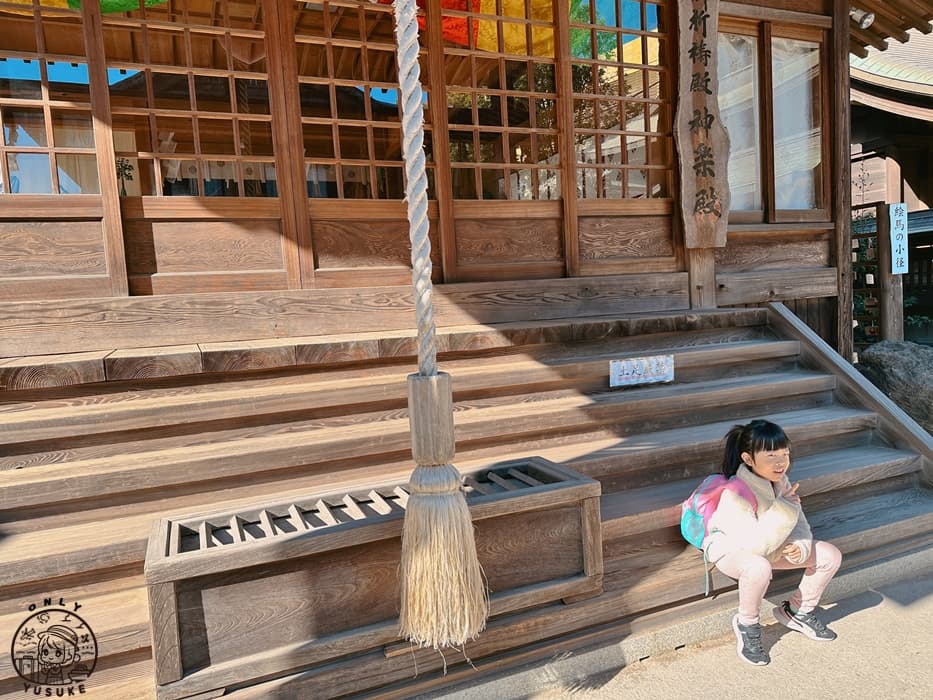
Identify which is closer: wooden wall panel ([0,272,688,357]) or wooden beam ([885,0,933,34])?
wooden wall panel ([0,272,688,357])

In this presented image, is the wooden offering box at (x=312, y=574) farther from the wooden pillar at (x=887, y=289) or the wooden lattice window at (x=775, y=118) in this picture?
the wooden pillar at (x=887, y=289)

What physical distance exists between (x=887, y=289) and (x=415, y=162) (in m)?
5.63

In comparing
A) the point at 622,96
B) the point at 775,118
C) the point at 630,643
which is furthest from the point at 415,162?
the point at 775,118

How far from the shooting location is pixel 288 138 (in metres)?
3.52

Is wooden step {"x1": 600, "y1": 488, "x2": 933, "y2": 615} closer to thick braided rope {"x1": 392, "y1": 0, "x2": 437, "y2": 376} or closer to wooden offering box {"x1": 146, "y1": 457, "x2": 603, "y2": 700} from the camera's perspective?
wooden offering box {"x1": 146, "y1": 457, "x2": 603, "y2": 700}

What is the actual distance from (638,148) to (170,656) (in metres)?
4.36

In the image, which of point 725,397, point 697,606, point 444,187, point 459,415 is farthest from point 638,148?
point 697,606

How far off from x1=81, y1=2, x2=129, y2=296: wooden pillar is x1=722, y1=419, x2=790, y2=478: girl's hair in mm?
3060

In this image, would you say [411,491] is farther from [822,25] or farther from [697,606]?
[822,25]

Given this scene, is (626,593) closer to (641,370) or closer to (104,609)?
(641,370)

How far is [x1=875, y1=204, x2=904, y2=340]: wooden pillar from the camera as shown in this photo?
221 inches

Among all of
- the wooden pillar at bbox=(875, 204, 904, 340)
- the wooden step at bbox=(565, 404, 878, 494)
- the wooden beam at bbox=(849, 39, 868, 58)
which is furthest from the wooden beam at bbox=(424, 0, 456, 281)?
the wooden beam at bbox=(849, 39, 868, 58)

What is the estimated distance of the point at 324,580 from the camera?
1989 millimetres

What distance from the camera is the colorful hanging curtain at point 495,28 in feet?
13.4
